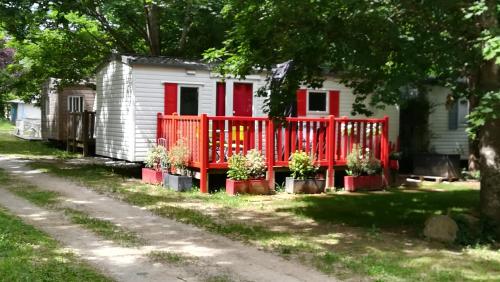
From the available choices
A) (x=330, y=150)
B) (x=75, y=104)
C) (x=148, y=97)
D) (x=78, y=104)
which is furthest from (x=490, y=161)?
(x=75, y=104)

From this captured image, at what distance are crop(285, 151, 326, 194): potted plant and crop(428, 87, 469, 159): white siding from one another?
24.3 ft

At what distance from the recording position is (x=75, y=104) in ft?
80.0

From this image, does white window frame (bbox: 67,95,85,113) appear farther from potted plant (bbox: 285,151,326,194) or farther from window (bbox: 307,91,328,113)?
potted plant (bbox: 285,151,326,194)

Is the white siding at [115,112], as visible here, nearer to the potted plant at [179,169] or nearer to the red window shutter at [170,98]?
the red window shutter at [170,98]

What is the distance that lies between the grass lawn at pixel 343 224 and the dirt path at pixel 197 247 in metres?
0.26

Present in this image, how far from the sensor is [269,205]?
1027 centimetres

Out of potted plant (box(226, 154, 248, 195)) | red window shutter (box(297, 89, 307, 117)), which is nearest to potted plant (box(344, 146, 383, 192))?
potted plant (box(226, 154, 248, 195))

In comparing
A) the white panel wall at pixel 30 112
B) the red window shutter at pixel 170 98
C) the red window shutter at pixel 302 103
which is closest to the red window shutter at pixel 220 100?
the red window shutter at pixel 170 98

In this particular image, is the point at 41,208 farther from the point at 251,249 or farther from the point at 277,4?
the point at 277,4

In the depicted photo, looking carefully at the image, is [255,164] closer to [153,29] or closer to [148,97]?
[148,97]

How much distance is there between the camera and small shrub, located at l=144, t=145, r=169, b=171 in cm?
1267

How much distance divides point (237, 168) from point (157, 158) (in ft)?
7.61

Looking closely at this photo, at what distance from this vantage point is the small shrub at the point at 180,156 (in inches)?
473

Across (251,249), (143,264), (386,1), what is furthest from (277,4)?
(143,264)
